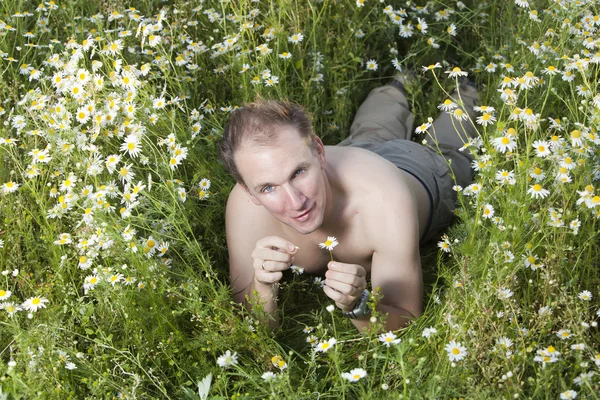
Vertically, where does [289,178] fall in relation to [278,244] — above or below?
above

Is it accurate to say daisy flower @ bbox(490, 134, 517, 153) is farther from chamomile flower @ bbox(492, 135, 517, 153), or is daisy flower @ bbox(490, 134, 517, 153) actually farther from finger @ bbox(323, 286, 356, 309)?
finger @ bbox(323, 286, 356, 309)

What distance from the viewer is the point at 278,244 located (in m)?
2.98

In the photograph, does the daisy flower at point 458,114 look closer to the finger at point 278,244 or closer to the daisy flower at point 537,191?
the daisy flower at point 537,191

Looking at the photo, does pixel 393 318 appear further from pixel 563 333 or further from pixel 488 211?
pixel 563 333

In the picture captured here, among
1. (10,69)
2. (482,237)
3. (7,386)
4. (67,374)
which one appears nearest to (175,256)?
(67,374)

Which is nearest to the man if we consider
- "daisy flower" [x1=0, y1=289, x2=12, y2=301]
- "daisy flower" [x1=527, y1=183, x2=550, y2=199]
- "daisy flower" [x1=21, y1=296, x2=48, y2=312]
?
"daisy flower" [x1=527, y1=183, x2=550, y2=199]

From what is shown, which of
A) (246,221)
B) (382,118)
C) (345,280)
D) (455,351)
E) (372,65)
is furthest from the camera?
(372,65)

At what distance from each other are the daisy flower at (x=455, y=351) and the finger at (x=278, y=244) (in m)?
0.66

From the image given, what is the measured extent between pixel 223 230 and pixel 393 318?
3.69 ft

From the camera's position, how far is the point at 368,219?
3373 millimetres

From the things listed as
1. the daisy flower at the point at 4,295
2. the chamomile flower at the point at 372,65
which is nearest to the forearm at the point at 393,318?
the daisy flower at the point at 4,295

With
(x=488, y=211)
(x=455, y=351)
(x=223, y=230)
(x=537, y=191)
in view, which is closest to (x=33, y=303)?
(x=223, y=230)

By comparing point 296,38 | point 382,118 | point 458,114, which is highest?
point 458,114

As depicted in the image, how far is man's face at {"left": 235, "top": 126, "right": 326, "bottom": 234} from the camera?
307 centimetres
